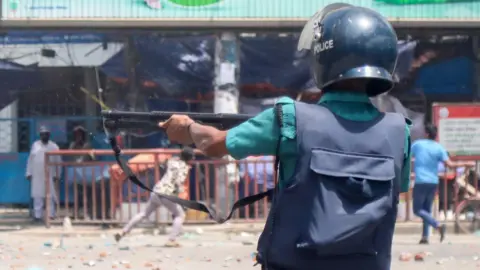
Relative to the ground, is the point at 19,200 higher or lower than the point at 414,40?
lower

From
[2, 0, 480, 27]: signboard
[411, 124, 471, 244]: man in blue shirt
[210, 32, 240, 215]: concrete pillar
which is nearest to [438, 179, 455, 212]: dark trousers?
[411, 124, 471, 244]: man in blue shirt

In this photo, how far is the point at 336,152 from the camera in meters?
2.40

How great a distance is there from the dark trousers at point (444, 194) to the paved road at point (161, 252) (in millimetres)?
697

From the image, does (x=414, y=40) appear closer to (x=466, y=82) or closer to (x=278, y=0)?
(x=466, y=82)

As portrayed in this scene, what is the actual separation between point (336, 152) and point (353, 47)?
346 mm

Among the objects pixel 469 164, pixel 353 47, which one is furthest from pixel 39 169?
pixel 353 47

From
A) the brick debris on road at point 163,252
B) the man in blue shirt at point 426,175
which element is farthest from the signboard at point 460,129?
the man in blue shirt at point 426,175

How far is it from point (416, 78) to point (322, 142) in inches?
426

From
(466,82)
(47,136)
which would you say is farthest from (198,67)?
(466,82)

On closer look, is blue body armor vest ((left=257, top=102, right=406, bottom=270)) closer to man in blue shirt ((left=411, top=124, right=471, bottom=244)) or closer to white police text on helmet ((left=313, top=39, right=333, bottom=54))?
white police text on helmet ((left=313, top=39, right=333, bottom=54))

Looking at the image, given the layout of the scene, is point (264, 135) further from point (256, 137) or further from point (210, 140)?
point (210, 140)

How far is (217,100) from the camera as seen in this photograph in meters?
11.9

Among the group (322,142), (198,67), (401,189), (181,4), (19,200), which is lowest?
(19,200)

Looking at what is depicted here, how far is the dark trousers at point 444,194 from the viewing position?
11078mm
